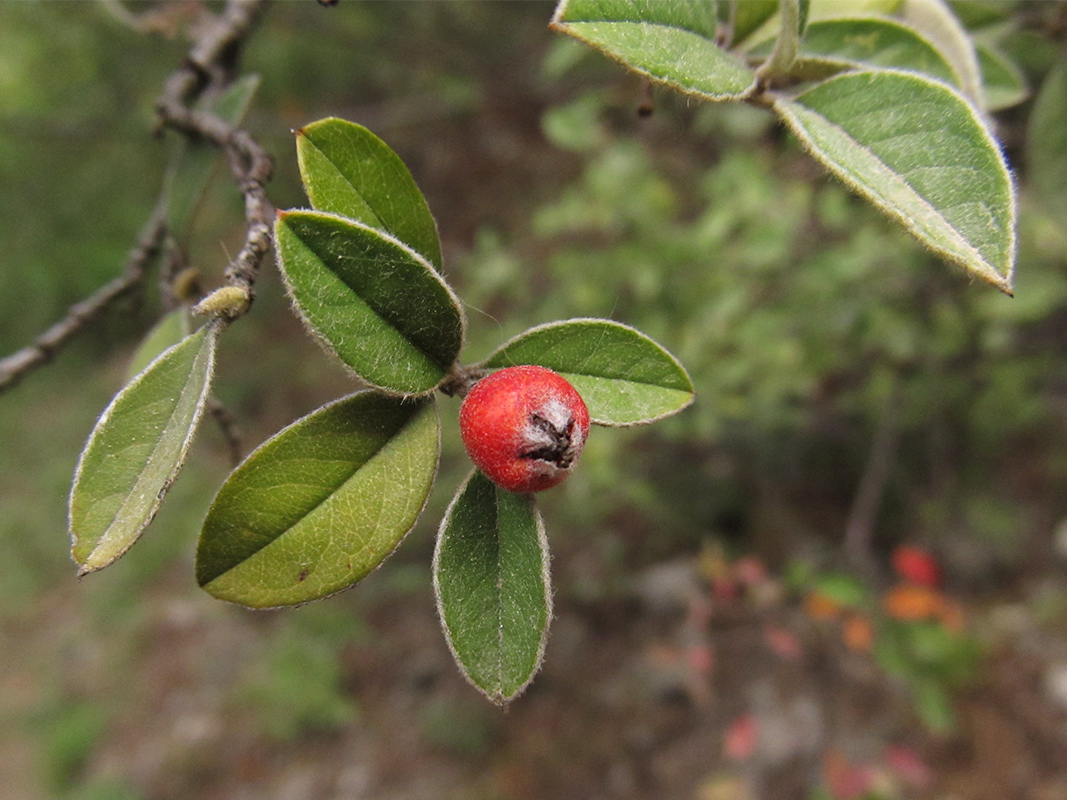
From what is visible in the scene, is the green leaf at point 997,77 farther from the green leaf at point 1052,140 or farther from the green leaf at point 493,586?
the green leaf at point 493,586

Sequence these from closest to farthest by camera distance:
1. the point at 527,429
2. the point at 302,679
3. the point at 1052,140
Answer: the point at 527,429 → the point at 1052,140 → the point at 302,679

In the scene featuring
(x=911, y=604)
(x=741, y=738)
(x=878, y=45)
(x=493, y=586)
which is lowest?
(x=741, y=738)

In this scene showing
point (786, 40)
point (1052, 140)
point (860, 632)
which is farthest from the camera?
point (860, 632)

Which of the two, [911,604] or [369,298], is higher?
[369,298]

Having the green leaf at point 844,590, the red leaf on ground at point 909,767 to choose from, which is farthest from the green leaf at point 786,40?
the red leaf on ground at point 909,767

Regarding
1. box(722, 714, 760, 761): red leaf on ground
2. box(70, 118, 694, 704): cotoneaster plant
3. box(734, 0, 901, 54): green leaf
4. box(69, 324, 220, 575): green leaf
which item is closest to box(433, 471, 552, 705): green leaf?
box(70, 118, 694, 704): cotoneaster plant

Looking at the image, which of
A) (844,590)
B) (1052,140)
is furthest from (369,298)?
(844,590)

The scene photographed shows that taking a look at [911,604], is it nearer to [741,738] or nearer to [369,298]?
[741,738]
